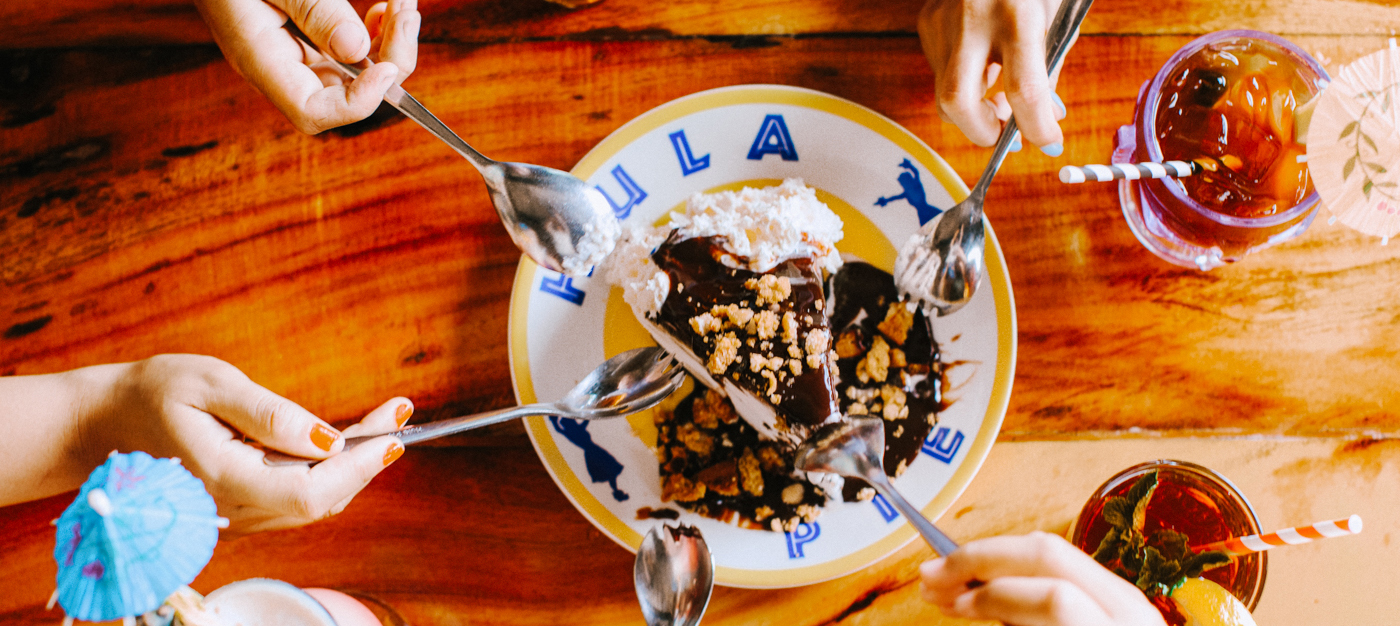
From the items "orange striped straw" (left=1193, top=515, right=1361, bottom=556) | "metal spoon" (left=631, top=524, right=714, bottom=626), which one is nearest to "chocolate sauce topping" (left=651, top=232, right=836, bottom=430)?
"metal spoon" (left=631, top=524, right=714, bottom=626)

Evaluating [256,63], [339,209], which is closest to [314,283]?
[339,209]

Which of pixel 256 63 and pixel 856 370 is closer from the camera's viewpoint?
pixel 256 63

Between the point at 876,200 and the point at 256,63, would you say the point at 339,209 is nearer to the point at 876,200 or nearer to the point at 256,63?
the point at 256,63

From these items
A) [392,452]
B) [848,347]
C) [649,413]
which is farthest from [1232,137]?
[392,452]

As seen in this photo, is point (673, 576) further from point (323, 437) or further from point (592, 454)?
point (323, 437)

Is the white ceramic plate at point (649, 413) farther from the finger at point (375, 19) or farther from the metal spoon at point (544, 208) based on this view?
the finger at point (375, 19)

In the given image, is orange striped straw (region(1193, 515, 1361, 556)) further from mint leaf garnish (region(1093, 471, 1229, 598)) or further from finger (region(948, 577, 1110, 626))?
finger (region(948, 577, 1110, 626))

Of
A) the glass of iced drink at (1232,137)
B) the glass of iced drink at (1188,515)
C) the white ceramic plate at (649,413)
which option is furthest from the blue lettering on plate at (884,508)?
the glass of iced drink at (1232,137)
